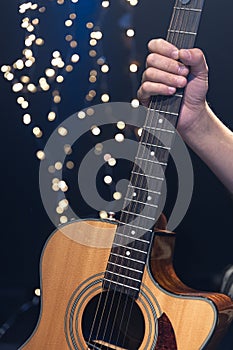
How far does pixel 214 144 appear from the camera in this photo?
137 cm

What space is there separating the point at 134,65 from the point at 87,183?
0.36m

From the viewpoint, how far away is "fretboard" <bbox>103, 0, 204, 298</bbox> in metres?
1.17

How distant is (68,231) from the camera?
1251mm

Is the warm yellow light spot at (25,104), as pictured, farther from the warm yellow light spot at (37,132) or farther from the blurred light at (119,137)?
the blurred light at (119,137)

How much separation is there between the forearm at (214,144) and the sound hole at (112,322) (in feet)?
1.30

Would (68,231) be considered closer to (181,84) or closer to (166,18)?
(181,84)

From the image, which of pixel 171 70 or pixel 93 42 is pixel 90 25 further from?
pixel 171 70

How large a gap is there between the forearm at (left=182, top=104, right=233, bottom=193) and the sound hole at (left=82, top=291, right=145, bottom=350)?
15.6 inches

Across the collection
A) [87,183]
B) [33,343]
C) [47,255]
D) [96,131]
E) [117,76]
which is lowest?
[33,343]

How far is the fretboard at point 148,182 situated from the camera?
1172 millimetres

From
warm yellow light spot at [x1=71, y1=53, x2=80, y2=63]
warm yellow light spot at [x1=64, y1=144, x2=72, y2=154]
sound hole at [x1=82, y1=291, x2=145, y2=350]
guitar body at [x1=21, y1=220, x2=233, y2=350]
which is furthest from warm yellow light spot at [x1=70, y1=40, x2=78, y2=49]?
sound hole at [x1=82, y1=291, x2=145, y2=350]

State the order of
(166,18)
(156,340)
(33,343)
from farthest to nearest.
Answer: (166,18) → (33,343) → (156,340)

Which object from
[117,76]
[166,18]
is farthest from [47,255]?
[166,18]

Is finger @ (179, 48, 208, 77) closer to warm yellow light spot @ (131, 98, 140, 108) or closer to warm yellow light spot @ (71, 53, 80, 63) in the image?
warm yellow light spot @ (131, 98, 140, 108)
